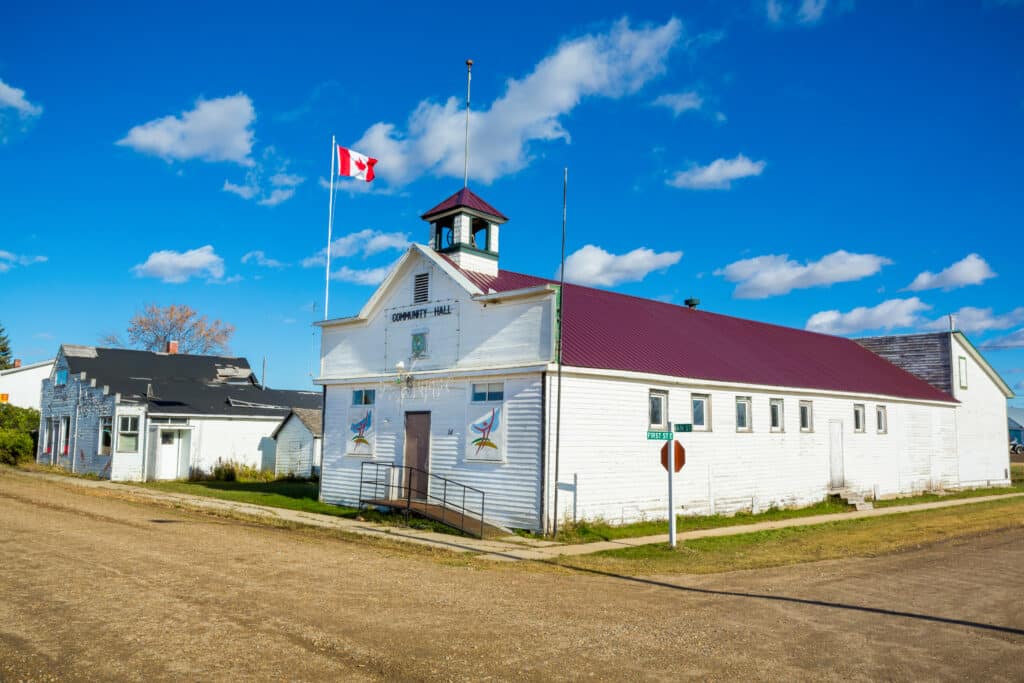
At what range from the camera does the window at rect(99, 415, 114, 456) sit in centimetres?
3438

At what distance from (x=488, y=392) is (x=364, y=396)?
5.28 meters

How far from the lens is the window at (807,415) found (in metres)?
26.3

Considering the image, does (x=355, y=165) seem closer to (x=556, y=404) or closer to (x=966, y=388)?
(x=556, y=404)

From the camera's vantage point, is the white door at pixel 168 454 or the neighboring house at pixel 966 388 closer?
the white door at pixel 168 454

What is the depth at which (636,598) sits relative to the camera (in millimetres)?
11227

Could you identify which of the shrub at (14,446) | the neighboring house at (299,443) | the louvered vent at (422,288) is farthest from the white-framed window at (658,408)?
the shrub at (14,446)

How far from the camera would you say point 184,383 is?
40.2m

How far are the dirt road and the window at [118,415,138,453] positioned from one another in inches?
767

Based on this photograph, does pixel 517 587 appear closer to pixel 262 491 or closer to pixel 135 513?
pixel 135 513

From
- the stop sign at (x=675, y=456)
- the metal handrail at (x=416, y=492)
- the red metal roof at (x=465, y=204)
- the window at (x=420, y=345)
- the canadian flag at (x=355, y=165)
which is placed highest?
the canadian flag at (x=355, y=165)

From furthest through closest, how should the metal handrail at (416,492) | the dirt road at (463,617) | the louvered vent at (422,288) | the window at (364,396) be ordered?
the window at (364,396) < the louvered vent at (422,288) < the metal handrail at (416,492) < the dirt road at (463,617)

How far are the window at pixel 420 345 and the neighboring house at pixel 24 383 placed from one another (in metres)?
43.9

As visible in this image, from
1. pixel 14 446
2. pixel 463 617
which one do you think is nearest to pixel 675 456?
pixel 463 617

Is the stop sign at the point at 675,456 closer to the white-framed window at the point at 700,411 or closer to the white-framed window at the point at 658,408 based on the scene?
the white-framed window at the point at 658,408
